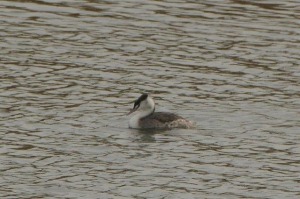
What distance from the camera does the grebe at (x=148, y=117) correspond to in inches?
986

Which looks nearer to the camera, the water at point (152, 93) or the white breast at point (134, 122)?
the water at point (152, 93)

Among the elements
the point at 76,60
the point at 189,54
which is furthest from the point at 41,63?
the point at 189,54

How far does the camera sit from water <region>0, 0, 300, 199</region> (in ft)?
69.1

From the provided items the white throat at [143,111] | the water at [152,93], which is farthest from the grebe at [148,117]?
the water at [152,93]

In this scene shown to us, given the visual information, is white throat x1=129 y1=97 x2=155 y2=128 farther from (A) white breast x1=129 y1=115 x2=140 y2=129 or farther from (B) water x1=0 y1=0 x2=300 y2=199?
(B) water x1=0 y1=0 x2=300 y2=199

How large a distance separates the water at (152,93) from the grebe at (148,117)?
22 centimetres

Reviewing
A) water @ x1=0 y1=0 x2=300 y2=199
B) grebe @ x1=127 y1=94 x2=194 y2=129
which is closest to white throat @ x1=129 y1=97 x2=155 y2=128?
grebe @ x1=127 y1=94 x2=194 y2=129

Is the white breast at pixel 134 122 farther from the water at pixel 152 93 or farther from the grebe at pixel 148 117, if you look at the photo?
the water at pixel 152 93

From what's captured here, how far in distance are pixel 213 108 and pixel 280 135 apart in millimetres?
2267

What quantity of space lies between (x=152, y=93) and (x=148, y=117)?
1.54 m

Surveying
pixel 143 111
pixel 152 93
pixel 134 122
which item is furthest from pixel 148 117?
pixel 152 93

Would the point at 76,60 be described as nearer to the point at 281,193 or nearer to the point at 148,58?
the point at 148,58

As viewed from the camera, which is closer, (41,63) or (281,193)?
(281,193)

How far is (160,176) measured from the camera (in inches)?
836
